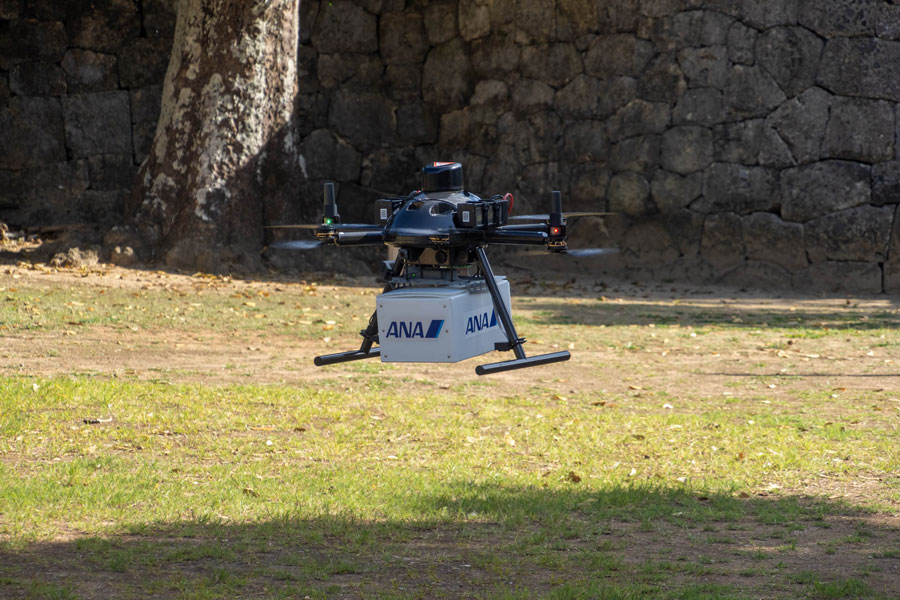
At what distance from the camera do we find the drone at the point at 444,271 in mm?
3418

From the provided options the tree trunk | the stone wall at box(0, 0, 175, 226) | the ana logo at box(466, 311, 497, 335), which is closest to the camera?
the ana logo at box(466, 311, 497, 335)

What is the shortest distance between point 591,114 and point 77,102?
6.93m

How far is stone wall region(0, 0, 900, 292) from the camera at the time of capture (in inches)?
543

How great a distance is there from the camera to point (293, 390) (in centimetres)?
827

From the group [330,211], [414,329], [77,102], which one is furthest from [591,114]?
[414,329]

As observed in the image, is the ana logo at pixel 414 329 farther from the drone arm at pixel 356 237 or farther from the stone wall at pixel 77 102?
the stone wall at pixel 77 102

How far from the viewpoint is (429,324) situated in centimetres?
340

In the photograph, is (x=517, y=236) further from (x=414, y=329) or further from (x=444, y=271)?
(x=414, y=329)

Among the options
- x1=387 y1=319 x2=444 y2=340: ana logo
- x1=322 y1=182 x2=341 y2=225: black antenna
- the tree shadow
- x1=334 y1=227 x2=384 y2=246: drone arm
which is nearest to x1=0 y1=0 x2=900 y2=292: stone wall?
the tree shadow

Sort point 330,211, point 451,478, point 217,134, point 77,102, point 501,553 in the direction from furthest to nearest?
point 77,102, point 217,134, point 451,478, point 501,553, point 330,211

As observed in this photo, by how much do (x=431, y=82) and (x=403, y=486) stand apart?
10.6 m

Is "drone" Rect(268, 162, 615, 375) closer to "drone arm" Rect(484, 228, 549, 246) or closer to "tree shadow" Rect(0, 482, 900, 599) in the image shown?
"drone arm" Rect(484, 228, 549, 246)

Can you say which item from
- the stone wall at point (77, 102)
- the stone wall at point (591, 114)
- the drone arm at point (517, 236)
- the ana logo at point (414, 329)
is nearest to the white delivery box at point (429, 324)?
the ana logo at point (414, 329)

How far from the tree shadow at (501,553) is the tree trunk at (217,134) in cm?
776
